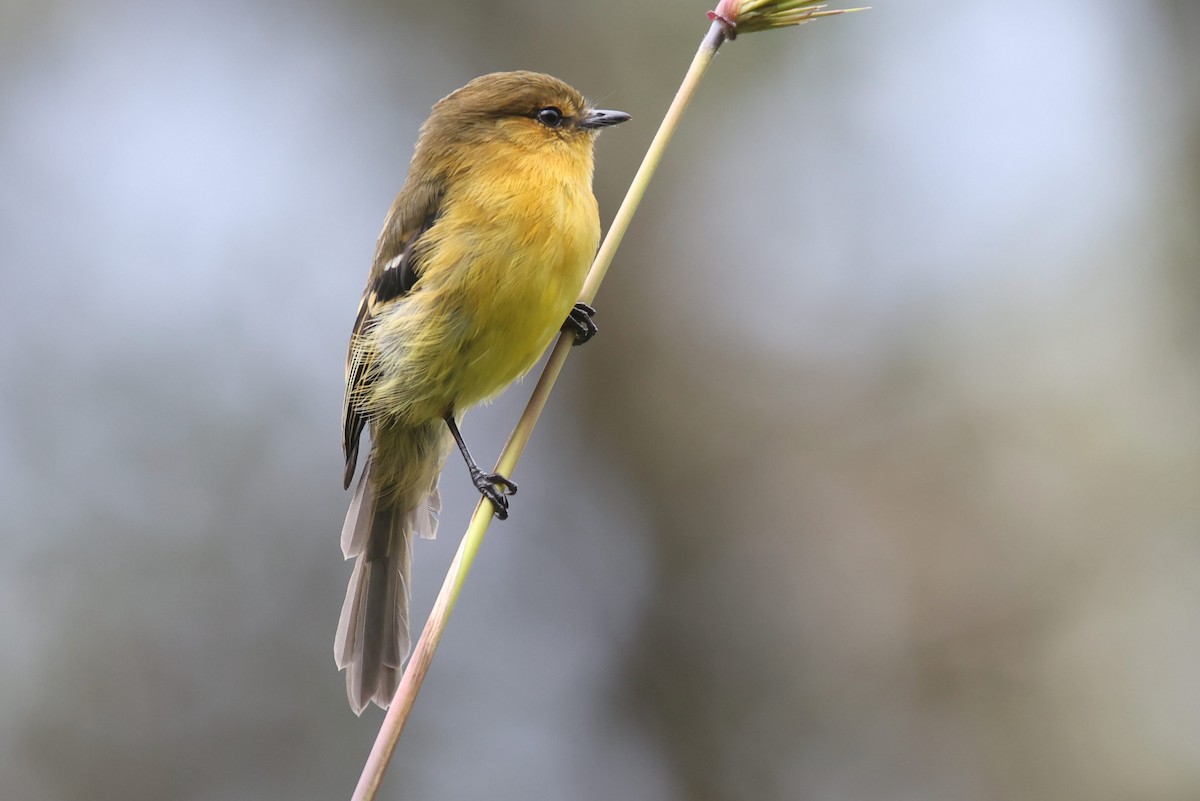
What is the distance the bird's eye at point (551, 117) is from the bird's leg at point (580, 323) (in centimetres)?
77

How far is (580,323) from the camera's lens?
370 cm

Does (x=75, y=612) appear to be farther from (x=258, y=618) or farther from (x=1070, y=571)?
(x=1070, y=571)

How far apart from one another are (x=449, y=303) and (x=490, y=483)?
3.77 ft

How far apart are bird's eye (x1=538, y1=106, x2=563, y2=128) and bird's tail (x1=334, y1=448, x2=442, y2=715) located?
1356 mm

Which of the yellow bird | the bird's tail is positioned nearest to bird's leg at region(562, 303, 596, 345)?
the yellow bird

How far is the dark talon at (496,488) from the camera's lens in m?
2.66

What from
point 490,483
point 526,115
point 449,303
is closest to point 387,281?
point 449,303

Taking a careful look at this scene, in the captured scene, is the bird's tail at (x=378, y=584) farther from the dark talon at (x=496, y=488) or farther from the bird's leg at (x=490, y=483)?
the dark talon at (x=496, y=488)

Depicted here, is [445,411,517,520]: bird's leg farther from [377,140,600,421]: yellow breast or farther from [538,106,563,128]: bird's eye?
[538,106,563,128]: bird's eye

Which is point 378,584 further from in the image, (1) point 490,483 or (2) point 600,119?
(2) point 600,119

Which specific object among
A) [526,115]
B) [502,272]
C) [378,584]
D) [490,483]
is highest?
[526,115]

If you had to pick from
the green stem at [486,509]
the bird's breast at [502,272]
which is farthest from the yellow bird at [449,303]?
the green stem at [486,509]

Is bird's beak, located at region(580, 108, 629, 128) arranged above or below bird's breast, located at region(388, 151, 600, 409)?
above

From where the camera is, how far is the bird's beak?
400cm
